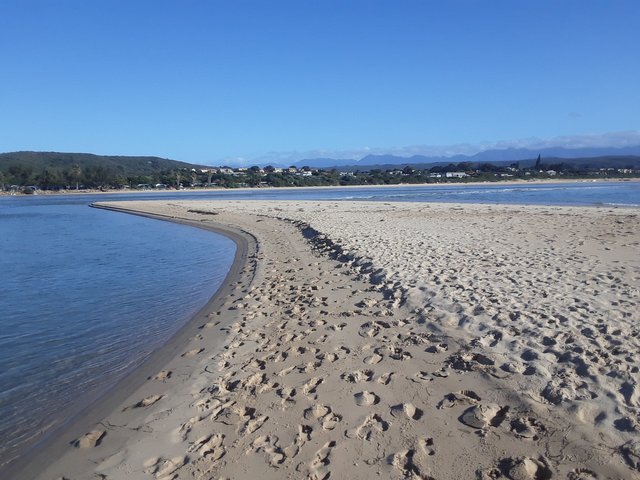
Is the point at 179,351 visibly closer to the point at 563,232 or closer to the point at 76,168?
the point at 563,232

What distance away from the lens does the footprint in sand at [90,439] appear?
13.9ft

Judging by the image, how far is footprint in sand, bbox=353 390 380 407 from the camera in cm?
432

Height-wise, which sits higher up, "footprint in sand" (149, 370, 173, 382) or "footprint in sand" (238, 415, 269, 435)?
"footprint in sand" (238, 415, 269, 435)

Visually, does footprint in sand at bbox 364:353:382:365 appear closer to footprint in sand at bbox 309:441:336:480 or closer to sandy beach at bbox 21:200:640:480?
sandy beach at bbox 21:200:640:480

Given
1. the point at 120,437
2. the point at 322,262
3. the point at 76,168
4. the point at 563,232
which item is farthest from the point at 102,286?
the point at 76,168

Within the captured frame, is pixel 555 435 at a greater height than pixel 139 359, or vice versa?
pixel 555 435

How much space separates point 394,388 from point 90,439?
267 centimetres

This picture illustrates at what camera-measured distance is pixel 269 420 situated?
418 centimetres

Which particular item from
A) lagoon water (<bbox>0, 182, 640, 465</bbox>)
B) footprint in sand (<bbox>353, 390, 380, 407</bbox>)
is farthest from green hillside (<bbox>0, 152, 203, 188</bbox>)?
footprint in sand (<bbox>353, 390, 380, 407</bbox>)

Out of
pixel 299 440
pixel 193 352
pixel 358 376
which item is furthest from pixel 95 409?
pixel 358 376

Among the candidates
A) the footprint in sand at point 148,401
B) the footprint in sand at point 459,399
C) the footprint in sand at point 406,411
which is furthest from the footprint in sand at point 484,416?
the footprint in sand at point 148,401

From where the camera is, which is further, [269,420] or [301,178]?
[301,178]

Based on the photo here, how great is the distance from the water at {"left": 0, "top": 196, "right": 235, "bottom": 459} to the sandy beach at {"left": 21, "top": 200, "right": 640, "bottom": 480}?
0.56 meters

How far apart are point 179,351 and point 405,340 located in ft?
9.32
